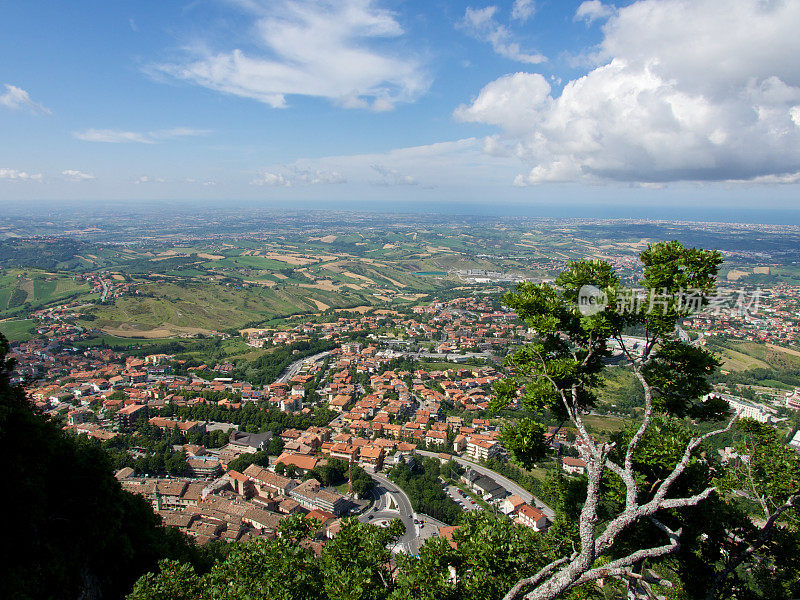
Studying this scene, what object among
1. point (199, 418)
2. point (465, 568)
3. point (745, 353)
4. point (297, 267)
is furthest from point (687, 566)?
point (297, 267)

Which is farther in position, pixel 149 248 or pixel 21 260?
pixel 149 248

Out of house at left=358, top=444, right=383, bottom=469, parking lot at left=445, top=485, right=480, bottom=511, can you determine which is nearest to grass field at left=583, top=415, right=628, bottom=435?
parking lot at left=445, top=485, right=480, bottom=511

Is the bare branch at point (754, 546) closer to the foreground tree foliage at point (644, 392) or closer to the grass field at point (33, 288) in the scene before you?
the foreground tree foliage at point (644, 392)

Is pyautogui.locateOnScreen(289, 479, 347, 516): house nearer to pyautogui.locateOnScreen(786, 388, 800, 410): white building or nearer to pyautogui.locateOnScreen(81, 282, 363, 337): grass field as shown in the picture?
pyautogui.locateOnScreen(786, 388, 800, 410): white building

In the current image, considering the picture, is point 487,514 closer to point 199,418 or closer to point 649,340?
point 649,340

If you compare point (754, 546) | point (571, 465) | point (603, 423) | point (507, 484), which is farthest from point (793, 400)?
point (754, 546)

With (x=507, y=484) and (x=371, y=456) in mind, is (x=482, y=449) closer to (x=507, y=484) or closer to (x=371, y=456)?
(x=507, y=484)
